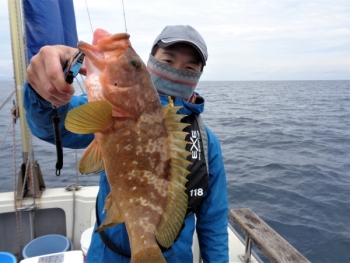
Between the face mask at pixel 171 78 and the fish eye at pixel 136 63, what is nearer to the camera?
the fish eye at pixel 136 63

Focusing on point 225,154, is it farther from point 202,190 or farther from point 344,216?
point 202,190

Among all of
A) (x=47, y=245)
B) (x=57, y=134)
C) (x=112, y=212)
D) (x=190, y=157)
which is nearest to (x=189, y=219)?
(x=190, y=157)

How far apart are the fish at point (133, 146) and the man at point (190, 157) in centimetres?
40

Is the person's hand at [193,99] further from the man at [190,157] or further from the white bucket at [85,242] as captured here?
the white bucket at [85,242]

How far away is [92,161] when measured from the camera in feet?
4.41

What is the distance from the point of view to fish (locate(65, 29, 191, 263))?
1334mm

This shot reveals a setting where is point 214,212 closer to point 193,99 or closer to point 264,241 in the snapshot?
point 193,99

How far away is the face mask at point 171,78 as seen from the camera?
2.10 m

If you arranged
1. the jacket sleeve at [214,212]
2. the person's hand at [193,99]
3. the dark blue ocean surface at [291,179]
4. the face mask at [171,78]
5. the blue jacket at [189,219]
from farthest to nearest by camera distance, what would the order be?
the dark blue ocean surface at [291,179], the person's hand at [193,99], the jacket sleeve at [214,212], the face mask at [171,78], the blue jacket at [189,219]

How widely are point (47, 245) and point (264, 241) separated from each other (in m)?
3.19

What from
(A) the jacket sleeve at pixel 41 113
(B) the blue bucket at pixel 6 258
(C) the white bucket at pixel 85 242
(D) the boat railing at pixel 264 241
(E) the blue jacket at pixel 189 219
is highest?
(A) the jacket sleeve at pixel 41 113

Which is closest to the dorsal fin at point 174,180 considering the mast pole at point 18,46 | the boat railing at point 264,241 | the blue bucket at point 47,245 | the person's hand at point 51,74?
the person's hand at point 51,74

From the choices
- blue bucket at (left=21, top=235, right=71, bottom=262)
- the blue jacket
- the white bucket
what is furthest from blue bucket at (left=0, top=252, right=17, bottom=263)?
the blue jacket

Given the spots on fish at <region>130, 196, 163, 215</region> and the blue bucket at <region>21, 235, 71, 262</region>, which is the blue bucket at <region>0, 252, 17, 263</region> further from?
the spots on fish at <region>130, 196, 163, 215</region>
